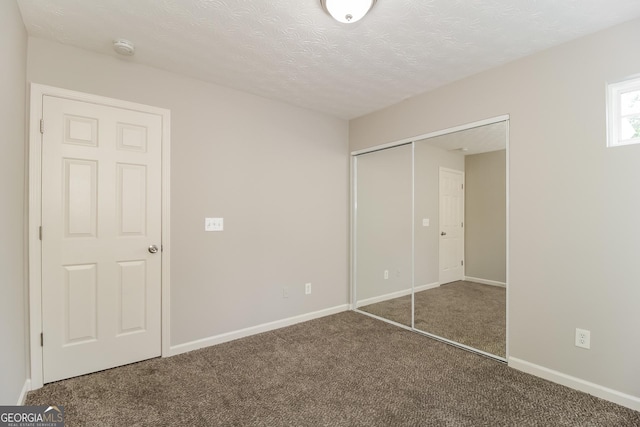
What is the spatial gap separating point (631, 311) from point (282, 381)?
2388 millimetres

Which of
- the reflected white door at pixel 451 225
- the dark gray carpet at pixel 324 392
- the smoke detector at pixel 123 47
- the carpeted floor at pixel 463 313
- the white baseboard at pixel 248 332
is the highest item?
the smoke detector at pixel 123 47

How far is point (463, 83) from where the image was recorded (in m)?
2.81

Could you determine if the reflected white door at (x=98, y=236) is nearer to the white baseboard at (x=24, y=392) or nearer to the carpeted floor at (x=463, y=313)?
the white baseboard at (x=24, y=392)

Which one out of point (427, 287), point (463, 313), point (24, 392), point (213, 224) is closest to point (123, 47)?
point (213, 224)

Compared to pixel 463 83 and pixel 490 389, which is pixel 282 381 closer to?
pixel 490 389

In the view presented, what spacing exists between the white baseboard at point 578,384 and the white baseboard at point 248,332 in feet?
6.41

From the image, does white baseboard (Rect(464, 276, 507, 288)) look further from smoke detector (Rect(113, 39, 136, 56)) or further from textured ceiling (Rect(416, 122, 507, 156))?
smoke detector (Rect(113, 39, 136, 56))

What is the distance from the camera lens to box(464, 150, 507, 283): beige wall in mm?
2637

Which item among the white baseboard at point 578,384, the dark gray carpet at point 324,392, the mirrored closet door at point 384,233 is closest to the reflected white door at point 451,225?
the mirrored closet door at point 384,233

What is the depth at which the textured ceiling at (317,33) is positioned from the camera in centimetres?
185

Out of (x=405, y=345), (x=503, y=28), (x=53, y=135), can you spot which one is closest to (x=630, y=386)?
(x=405, y=345)

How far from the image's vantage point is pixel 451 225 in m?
3.10

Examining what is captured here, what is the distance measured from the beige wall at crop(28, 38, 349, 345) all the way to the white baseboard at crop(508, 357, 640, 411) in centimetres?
204

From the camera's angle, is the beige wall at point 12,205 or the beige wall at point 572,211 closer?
the beige wall at point 12,205
